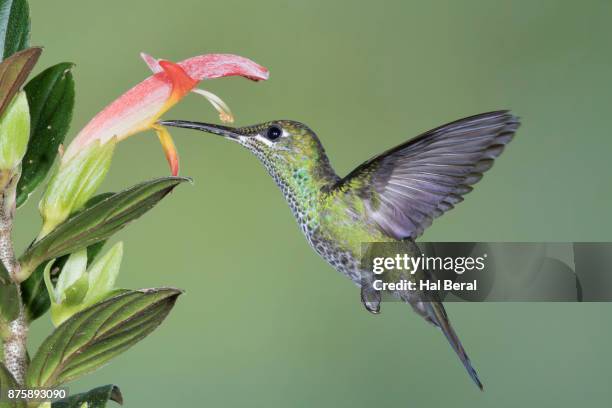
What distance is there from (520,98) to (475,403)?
603 millimetres

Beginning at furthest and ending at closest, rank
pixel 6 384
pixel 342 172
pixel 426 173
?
pixel 342 172, pixel 426 173, pixel 6 384

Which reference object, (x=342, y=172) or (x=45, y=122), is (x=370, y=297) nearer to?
(x=45, y=122)

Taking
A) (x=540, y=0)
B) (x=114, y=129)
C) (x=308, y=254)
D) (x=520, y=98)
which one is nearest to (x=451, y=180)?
(x=114, y=129)

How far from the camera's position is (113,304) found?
0.39m

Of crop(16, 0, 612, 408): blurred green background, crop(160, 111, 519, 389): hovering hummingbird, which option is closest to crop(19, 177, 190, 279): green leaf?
crop(160, 111, 519, 389): hovering hummingbird

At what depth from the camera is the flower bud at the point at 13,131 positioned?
388mm

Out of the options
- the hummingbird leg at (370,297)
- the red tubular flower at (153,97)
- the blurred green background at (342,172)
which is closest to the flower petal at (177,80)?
the red tubular flower at (153,97)

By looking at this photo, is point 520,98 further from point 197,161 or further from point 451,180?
point 451,180

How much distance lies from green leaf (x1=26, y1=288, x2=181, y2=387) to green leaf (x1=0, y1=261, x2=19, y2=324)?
0.07 ft

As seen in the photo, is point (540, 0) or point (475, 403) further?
point (540, 0)

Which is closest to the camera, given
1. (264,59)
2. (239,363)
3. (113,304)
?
(113,304)

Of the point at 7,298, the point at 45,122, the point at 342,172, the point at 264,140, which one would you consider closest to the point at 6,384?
the point at 7,298

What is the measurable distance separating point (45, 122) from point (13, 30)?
0.06 metres

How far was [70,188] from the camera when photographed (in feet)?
1.36
